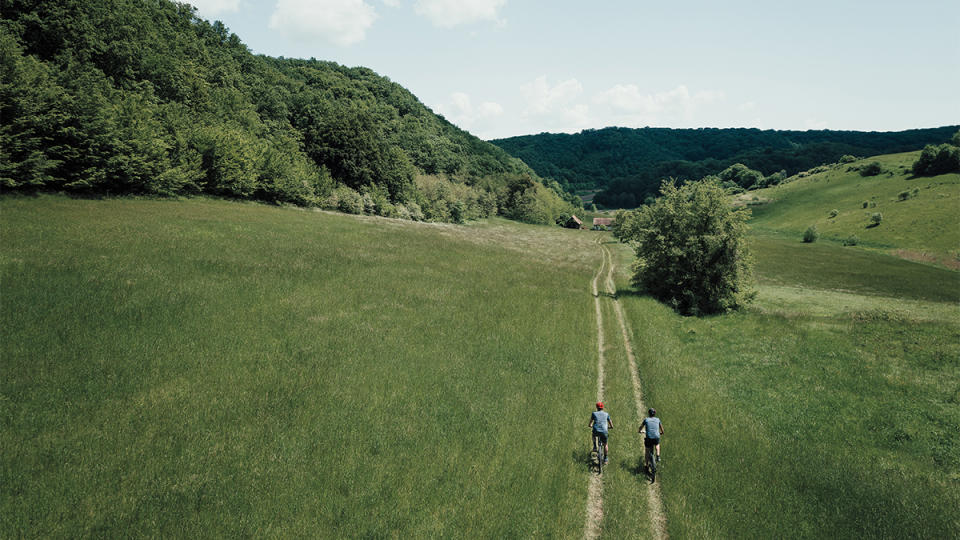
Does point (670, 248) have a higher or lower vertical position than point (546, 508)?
higher

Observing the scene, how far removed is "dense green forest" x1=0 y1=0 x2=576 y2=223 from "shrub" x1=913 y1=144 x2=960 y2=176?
130157mm

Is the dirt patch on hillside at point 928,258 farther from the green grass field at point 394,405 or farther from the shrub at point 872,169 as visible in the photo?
the shrub at point 872,169

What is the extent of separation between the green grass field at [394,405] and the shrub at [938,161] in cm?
12922

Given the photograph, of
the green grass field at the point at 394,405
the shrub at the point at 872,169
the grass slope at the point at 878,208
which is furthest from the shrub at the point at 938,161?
the green grass field at the point at 394,405

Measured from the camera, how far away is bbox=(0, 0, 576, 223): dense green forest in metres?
31.1

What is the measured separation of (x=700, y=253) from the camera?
3500 cm

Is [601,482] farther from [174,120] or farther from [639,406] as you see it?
[174,120]

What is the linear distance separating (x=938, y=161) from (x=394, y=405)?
545ft

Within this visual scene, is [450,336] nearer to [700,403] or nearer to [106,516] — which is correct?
[700,403]

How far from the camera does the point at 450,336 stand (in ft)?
70.5

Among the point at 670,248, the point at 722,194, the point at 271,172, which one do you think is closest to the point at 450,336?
the point at 670,248

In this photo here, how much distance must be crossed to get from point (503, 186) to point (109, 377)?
472 feet

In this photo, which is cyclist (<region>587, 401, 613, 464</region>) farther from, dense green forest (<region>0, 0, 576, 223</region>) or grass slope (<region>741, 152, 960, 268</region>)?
grass slope (<region>741, 152, 960, 268</region>)

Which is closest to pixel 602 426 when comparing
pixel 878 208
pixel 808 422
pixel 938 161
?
pixel 808 422
